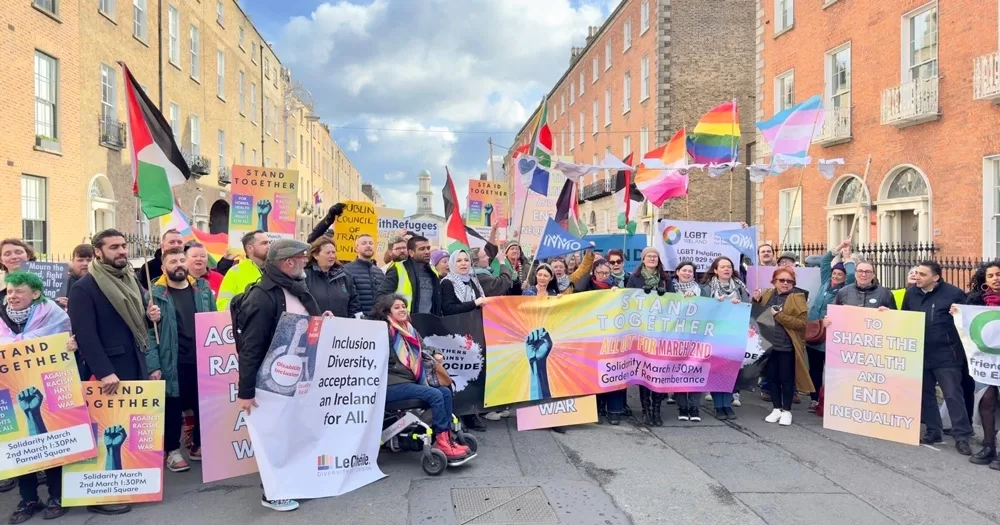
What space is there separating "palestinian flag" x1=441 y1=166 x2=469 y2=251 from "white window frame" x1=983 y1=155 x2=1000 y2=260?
1080 centimetres

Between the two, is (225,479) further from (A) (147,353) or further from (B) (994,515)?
(B) (994,515)

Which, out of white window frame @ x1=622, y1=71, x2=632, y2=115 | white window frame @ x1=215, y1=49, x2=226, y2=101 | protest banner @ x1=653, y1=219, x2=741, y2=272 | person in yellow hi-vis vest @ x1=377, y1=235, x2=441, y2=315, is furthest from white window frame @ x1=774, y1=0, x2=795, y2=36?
white window frame @ x1=215, y1=49, x2=226, y2=101

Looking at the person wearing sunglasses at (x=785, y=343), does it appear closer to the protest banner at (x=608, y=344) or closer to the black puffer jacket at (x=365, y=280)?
the protest banner at (x=608, y=344)

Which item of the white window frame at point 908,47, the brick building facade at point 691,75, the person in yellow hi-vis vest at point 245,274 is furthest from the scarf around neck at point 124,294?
the brick building facade at point 691,75

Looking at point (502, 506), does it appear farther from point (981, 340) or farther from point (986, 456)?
point (981, 340)

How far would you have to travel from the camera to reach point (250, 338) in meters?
4.41

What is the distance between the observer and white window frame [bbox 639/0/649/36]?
30.5m

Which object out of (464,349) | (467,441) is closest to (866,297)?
(464,349)

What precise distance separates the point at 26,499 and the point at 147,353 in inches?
47.0

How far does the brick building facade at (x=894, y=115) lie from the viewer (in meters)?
13.3

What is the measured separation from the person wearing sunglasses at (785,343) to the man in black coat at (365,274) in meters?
4.26

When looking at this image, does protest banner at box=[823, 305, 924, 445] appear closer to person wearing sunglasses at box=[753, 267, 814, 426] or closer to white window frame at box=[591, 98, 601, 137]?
person wearing sunglasses at box=[753, 267, 814, 426]

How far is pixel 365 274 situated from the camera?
6.86m

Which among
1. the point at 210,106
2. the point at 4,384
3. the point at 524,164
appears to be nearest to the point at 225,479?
the point at 4,384
